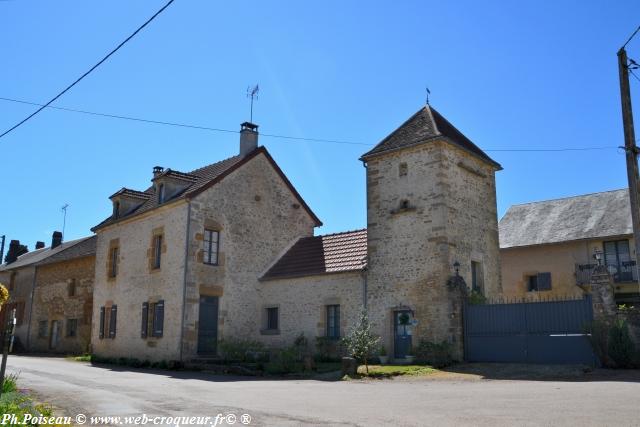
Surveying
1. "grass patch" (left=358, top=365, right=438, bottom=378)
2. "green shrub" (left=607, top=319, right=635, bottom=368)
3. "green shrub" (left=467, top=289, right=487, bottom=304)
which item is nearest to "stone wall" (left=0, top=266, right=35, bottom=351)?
"grass patch" (left=358, top=365, right=438, bottom=378)

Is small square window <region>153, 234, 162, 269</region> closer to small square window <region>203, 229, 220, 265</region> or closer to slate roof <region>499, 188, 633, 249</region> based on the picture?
small square window <region>203, 229, 220, 265</region>

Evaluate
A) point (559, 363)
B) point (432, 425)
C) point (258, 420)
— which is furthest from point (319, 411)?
point (559, 363)

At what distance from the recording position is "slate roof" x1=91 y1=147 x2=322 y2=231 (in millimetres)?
22562

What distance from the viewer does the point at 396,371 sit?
16281 millimetres

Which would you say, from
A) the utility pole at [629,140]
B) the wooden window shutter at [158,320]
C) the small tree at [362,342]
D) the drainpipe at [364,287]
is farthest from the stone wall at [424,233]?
the wooden window shutter at [158,320]

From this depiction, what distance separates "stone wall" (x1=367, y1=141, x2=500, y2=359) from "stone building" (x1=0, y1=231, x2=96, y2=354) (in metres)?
16.3

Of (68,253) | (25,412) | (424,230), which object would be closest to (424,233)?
(424,230)

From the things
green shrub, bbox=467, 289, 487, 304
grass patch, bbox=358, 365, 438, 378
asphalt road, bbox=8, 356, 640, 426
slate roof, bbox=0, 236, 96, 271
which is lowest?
asphalt road, bbox=8, 356, 640, 426

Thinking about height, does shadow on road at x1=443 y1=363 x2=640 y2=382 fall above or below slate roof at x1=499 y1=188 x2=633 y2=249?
below

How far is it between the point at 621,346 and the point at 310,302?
10.4 meters

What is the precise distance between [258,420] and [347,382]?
696 centimetres

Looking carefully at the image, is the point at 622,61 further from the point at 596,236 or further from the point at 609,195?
the point at 609,195

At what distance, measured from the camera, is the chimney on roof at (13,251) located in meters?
42.6

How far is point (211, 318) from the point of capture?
21891mm
